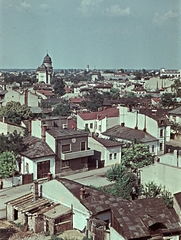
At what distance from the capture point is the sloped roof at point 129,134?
31133mm

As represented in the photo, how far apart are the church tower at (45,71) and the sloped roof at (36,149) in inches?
3379

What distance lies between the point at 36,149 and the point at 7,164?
2.38 meters

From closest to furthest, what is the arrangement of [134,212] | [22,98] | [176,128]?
[134,212] < [176,128] < [22,98]

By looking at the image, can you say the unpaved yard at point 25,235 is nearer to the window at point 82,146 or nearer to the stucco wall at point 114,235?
the stucco wall at point 114,235

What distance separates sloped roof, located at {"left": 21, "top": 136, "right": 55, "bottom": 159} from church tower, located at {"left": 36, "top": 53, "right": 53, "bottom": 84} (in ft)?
282

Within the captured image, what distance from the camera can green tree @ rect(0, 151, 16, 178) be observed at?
24.0 m

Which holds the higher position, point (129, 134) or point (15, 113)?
point (15, 113)

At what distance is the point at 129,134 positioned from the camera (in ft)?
105

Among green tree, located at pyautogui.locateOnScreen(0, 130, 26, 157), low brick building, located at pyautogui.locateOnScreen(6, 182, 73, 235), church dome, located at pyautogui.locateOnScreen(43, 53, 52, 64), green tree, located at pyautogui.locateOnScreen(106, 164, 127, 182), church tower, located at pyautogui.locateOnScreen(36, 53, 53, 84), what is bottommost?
low brick building, located at pyautogui.locateOnScreen(6, 182, 73, 235)

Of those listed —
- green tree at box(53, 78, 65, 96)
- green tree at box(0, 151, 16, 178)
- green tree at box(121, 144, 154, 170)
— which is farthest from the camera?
green tree at box(53, 78, 65, 96)

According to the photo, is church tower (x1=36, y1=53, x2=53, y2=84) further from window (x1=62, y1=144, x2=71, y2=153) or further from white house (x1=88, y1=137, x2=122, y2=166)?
window (x1=62, y1=144, x2=71, y2=153)

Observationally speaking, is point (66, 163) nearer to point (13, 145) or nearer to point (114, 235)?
point (13, 145)

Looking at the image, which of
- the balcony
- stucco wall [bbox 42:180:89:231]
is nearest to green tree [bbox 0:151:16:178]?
the balcony

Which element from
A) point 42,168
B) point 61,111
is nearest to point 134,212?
point 42,168
